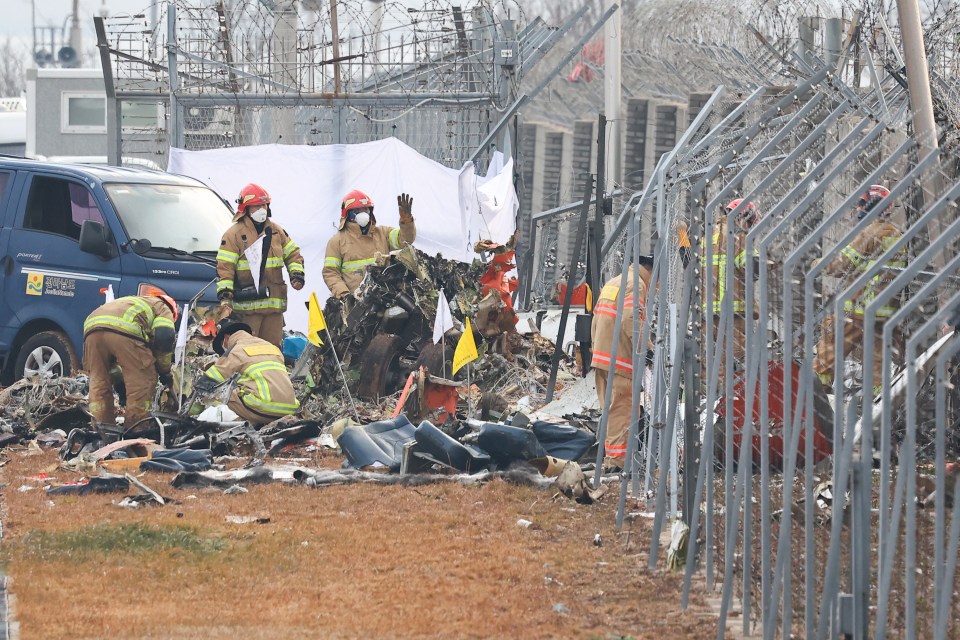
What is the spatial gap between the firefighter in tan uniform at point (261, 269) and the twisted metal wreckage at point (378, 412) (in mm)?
324

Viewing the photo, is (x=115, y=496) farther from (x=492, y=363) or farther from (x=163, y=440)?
(x=492, y=363)

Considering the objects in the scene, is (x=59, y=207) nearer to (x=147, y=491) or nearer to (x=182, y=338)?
(x=182, y=338)

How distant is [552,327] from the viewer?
15.7 m

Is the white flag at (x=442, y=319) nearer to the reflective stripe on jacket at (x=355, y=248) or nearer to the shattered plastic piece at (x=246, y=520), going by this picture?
the reflective stripe on jacket at (x=355, y=248)

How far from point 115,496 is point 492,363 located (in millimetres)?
4569

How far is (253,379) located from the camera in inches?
401

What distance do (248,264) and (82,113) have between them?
54.0 ft

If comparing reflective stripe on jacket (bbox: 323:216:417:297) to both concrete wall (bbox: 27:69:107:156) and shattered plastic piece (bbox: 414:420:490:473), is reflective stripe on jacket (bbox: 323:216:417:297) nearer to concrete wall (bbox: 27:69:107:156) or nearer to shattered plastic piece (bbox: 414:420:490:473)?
shattered plastic piece (bbox: 414:420:490:473)

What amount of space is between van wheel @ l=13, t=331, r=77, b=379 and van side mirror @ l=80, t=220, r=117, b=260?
808 mm

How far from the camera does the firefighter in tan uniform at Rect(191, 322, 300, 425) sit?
1019 cm

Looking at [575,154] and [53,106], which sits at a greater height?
[53,106]

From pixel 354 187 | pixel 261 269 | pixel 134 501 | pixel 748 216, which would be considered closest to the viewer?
pixel 748 216

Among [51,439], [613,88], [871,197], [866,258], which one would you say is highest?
[613,88]

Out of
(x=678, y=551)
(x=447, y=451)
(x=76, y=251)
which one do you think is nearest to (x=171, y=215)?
(x=76, y=251)
